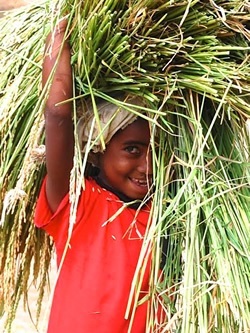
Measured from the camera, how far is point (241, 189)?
1.78 meters

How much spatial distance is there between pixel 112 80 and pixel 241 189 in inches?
13.9

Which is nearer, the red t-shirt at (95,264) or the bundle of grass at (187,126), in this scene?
the bundle of grass at (187,126)

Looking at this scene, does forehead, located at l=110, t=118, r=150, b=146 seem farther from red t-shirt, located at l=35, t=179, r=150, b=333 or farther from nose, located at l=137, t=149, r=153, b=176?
red t-shirt, located at l=35, t=179, r=150, b=333

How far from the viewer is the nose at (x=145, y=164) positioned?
5.99ft

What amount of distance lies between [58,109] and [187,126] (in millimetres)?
279

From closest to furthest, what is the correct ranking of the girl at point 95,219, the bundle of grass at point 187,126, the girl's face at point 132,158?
the bundle of grass at point 187,126, the girl at point 95,219, the girl's face at point 132,158

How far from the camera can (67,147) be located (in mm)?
1767

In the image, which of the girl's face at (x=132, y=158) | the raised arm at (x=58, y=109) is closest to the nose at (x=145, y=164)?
the girl's face at (x=132, y=158)

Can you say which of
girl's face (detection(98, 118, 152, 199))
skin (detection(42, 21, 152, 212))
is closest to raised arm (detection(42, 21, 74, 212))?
skin (detection(42, 21, 152, 212))

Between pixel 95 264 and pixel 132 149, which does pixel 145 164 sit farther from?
pixel 95 264

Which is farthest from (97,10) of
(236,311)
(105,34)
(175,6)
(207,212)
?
(236,311)

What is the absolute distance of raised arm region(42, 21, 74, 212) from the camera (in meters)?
1.73

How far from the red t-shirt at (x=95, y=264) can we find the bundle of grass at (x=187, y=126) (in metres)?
0.08

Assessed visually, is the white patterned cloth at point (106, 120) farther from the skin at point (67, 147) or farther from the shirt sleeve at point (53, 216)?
the shirt sleeve at point (53, 216)
